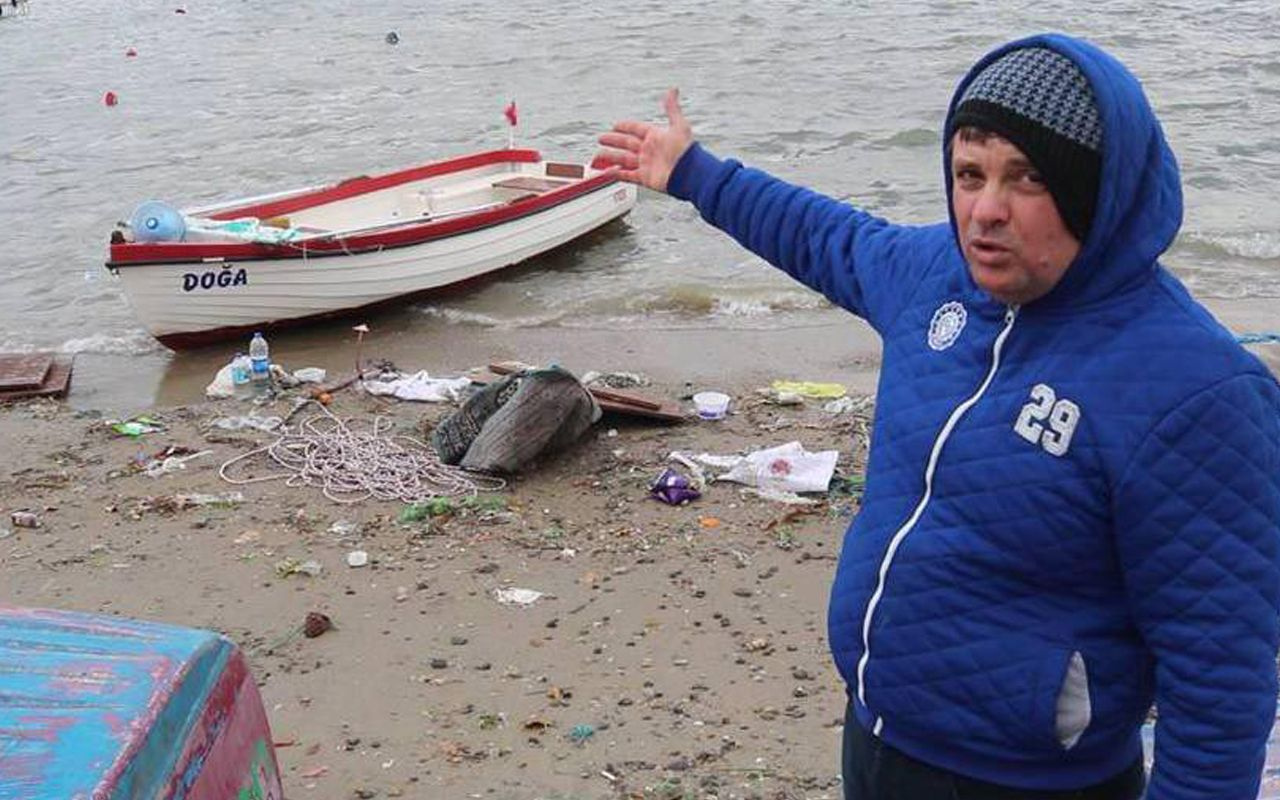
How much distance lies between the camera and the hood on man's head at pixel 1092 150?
6.50 feet

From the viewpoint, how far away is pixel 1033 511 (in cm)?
208

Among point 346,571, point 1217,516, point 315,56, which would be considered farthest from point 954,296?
point 315,56

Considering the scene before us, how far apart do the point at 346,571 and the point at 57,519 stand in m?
1.98

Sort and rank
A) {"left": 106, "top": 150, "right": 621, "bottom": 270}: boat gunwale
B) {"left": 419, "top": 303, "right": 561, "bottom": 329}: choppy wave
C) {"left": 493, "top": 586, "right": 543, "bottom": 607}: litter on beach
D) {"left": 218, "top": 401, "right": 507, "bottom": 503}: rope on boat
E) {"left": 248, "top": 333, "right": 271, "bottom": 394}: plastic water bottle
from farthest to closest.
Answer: {"left": 419, "top": 303, "right": 561, "bottom": 329}: choppy wave, {"left": 106, "top": 150, "right": 621, "bottom": 270}: boat gunwale, {"left": 248, "top": 333, "right": 271, "bottom": 394}: plastic water bottle, {"left": 218, "top": 401, "right": 507, "bottom": 503}: rope on boat, {"left": 493, "top": 586, "right": 543, "bottom": 607}: litter on beach

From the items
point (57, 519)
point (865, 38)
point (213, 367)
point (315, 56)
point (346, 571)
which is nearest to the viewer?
point (346, 571)

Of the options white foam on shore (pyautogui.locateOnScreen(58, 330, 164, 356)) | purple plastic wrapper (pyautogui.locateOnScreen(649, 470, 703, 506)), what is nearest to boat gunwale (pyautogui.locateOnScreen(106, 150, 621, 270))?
white foam on shore (pyautogui.locateOnScreen(58, 330, 164, 356))

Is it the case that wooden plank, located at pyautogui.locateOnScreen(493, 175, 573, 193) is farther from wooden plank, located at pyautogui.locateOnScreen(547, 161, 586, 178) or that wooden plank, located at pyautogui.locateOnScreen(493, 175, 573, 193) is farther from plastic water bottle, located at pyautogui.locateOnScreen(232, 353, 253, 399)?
plastic water bottle, located at pyautogui.locateOnScreen(232, 353, 253, 399)

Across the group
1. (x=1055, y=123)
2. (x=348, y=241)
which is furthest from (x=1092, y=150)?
(x=348, y=241)

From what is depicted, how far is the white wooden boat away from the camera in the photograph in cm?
1151

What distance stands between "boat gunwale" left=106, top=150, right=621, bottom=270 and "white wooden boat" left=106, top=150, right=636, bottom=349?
11 millimetres

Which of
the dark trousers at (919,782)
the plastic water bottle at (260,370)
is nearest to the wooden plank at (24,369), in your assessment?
the plastic water bottle at (260,370)

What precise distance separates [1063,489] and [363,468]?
6298mm

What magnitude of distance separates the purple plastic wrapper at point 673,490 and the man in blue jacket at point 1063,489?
494 cm

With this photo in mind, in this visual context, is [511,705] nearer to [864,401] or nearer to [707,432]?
[707,432]
